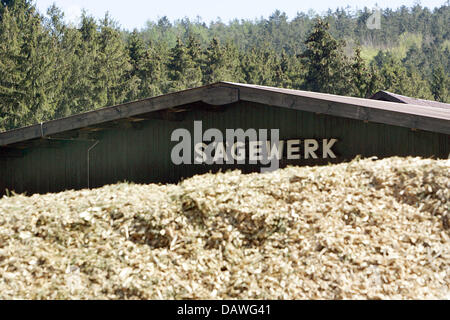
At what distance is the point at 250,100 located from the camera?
13688mm

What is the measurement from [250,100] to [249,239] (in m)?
6.51

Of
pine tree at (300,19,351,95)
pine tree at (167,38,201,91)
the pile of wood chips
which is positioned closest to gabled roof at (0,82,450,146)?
the pile of wood chips

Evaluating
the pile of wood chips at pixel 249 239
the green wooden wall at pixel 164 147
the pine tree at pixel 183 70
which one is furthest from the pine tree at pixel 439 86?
the pile of wood chips at pixel 249 239

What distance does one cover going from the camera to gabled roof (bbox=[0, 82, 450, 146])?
1159cm

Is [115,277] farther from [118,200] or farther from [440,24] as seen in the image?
[440,24]

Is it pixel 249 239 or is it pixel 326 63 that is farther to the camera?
pixel 326 63

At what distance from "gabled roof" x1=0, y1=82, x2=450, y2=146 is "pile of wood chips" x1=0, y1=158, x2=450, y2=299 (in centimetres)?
296

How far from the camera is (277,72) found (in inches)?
2704

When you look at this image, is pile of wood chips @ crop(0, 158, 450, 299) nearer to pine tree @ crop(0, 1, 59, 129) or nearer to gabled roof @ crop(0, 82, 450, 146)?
gabled roof @ crop(0, 82, 450, 146)

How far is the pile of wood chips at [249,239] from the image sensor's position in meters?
6.95

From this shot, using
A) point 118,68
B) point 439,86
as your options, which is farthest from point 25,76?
point 439,86

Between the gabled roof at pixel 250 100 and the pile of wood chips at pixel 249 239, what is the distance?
2.96 meters

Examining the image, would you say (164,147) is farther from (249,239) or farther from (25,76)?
(25,76)

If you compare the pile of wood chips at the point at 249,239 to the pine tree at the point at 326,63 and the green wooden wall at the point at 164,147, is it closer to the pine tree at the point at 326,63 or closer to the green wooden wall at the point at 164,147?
the green wooden wall at the point at 164,147
